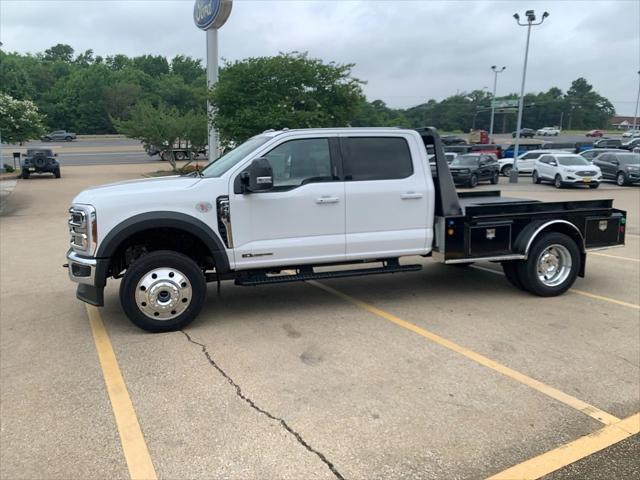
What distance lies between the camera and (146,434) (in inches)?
142

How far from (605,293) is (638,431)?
3919 millimetres

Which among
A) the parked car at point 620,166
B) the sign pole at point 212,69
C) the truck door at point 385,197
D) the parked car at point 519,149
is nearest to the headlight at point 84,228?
the truck door at point 385,197

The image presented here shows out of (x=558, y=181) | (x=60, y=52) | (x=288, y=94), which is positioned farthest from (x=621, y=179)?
(x=60, y=52)

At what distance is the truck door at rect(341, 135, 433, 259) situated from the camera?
239 inches

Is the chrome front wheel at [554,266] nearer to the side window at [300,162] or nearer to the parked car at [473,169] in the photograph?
the side window at [300,162]

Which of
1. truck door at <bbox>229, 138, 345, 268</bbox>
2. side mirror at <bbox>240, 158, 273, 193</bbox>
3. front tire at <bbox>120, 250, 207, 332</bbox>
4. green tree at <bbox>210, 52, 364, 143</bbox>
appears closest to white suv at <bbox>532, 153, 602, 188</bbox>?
green tree at <bbox>210, 52, 364, 143</bbox>

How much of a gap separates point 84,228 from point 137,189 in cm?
63

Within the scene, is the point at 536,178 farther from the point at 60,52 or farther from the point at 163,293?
the point at 60,52

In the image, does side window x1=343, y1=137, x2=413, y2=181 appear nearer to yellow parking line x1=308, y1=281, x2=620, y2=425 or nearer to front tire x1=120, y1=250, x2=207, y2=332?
yellow parking line x1=308, y1=281, x2=620, y2=425

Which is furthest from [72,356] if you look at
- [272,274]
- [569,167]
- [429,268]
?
[569,167]

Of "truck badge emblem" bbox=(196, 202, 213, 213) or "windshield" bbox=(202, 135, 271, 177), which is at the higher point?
"windshield" bbox=(202, 135, 271, 177)

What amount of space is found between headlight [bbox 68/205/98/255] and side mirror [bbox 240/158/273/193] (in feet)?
4.96

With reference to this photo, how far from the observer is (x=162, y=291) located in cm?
547

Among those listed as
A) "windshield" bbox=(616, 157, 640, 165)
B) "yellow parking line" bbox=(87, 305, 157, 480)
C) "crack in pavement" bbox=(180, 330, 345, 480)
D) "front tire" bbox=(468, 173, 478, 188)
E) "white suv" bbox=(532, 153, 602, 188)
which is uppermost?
"windshield" bbox=(616, 157, 640, 165)
